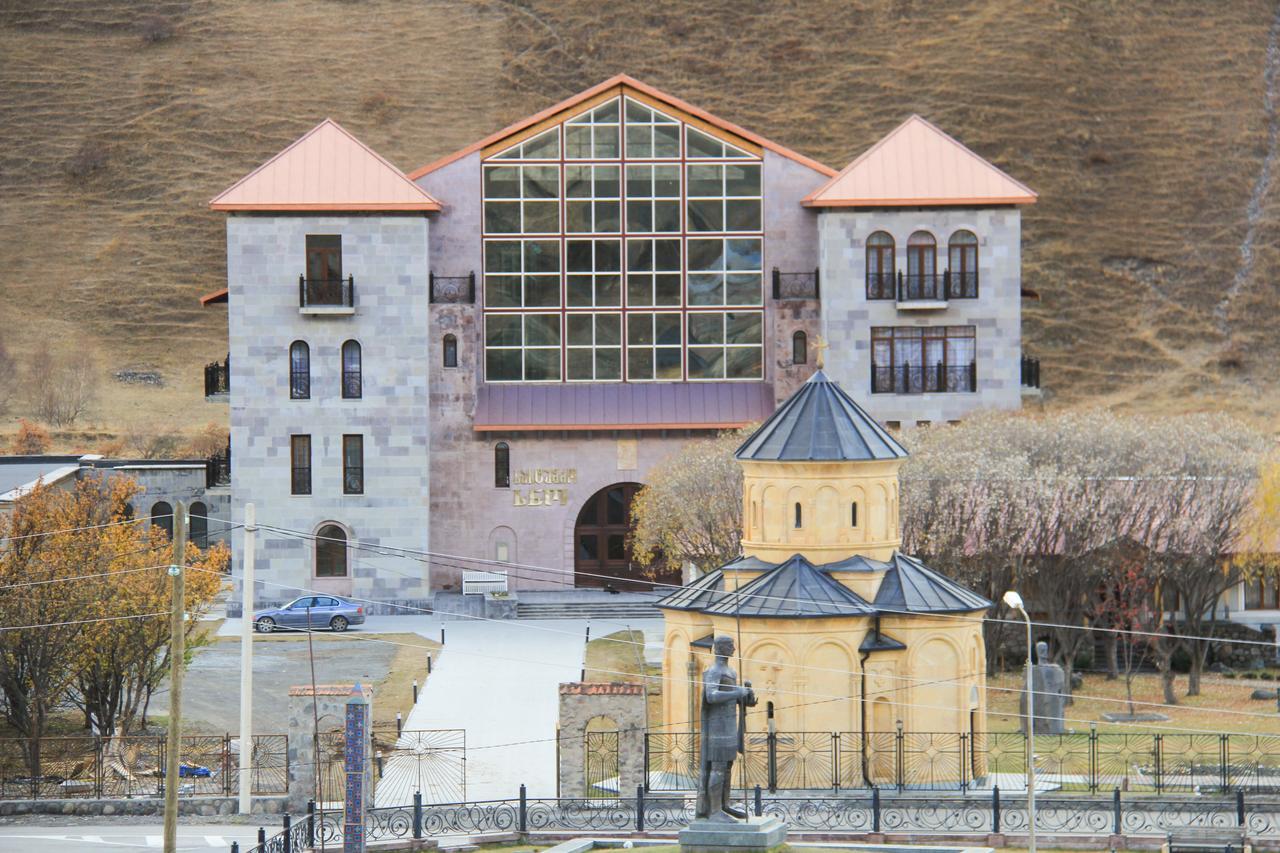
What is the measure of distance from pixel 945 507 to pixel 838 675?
14.6 m

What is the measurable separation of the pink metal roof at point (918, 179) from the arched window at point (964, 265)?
1.26m

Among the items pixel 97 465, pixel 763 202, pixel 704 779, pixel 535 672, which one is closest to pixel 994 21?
pixel 763 202

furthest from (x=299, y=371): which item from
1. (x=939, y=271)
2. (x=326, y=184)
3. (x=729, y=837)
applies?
(x=729, y=837)

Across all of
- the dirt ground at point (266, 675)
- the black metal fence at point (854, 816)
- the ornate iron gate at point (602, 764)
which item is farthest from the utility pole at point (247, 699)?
the ornate iron gate at point (602, 764)

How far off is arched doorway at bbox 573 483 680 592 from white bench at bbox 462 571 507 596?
319cm

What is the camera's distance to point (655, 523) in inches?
2324

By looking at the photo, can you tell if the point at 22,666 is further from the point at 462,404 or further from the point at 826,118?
the point at 826,118

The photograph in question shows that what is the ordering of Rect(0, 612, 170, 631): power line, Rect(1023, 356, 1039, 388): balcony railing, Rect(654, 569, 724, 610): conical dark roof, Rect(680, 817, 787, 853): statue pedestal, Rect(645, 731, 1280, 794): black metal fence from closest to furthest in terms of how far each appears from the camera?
Rect(680, 817, 787, 853): statue pedestal < Rect(645, 731, 1280, 794): black metal fence < Rect(654, 569, 724, 610): conical dark roof < Rect(0, 612, 170, 631): power line < Rect(1023, 356, 1039, 388): balcony railing

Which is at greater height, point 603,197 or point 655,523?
point 603,197

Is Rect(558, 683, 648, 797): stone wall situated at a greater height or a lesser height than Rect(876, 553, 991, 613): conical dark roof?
lesser

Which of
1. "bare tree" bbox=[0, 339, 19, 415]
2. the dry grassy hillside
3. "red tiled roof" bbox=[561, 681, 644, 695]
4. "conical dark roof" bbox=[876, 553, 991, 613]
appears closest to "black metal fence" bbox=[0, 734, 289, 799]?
"red tiled roof" bbox=[561, 681, 644, 695]

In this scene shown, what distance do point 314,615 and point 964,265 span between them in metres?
Answer: 24.7

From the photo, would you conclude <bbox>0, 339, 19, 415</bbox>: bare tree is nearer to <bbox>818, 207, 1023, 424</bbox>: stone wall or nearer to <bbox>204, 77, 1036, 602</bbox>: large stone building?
<bbox>204, 77, 1036, 602</bbox>: large stone building

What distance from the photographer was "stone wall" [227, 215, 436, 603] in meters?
66.8
